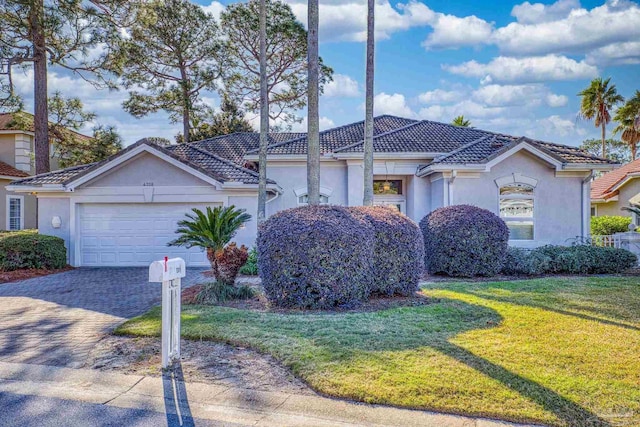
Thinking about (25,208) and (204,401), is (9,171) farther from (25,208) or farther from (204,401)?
(204,401)

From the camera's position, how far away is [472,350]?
18.8 feet

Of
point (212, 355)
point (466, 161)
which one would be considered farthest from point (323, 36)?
point (212, 355)

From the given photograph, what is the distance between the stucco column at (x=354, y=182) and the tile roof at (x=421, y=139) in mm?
710

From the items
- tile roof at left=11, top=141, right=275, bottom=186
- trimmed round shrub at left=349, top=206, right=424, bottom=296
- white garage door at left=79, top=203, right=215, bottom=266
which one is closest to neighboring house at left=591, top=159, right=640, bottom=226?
trimmed round shrub at left=349, top=206, right=424, bottom=296

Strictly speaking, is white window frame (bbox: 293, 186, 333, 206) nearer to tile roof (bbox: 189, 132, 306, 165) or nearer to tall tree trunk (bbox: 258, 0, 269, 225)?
tall tree trunk (bbox: 258, 0, 269, 225)

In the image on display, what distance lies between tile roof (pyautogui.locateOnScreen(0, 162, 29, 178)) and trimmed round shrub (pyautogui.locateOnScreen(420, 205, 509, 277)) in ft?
68.1

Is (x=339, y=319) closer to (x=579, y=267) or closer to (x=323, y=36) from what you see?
(x=579, y=267)

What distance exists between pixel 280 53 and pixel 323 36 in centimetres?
1182

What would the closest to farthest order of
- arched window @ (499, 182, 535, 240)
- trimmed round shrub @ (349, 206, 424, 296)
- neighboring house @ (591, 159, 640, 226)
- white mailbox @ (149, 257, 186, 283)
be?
white mailbox @ (149, 257, 186, 283) → trimmed round shrub @ (349, 206, 424, 296) → arched window @ (499, 182, 535, 240) → neighboring house @ (591, 159, 640, 226)

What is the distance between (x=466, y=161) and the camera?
1598 cm

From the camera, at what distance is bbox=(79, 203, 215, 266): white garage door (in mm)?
16141

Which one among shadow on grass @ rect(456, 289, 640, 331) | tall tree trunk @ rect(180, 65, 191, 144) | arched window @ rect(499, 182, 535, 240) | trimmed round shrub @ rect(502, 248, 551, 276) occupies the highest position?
tall tree trunk @ rect(180, 65, 191, 144)

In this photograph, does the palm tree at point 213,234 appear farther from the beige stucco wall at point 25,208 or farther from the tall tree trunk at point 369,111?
the beige stucco wall at point 25,208

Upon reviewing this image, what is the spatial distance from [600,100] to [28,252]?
44.0 metres
